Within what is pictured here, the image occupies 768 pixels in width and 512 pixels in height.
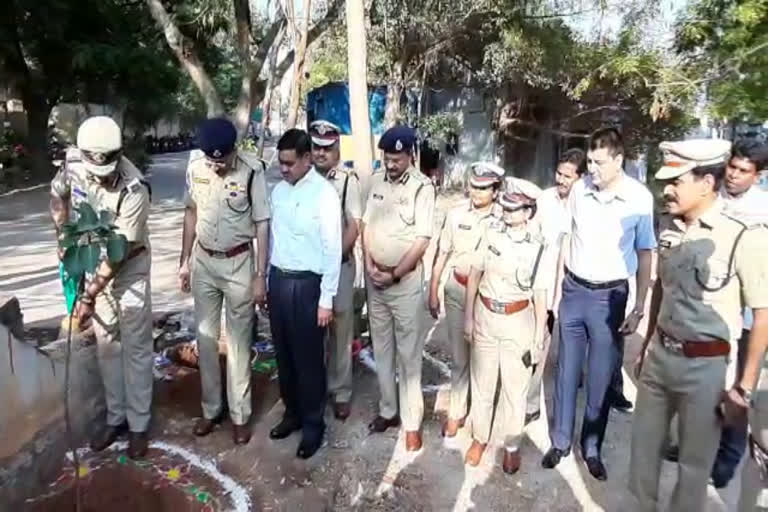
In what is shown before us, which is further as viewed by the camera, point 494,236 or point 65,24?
point 65,24

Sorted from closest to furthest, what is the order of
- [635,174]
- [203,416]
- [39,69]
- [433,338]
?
[203,416], [433,338], [635,174], [39,69]

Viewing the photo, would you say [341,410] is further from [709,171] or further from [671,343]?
[709,171]

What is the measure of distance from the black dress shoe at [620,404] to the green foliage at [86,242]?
123 inches

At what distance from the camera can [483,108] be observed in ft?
50.7

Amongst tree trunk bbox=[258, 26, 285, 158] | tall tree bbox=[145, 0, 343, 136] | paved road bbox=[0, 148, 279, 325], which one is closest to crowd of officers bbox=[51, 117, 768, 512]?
tall tree bbox=[145, 0, 343, 136]

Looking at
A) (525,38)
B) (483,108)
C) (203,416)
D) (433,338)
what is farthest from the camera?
(483,108)

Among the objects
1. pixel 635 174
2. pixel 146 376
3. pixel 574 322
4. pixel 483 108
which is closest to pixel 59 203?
pixel 146 376

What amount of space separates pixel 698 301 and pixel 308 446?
217 centimetres

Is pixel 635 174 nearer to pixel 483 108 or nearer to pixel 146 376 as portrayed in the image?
pixel 483 108

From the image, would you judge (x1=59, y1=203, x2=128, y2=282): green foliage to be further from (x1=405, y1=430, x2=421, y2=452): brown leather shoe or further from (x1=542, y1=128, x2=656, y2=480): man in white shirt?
(x1=542, y1=128, x2=656, y2=480): man in white shirt

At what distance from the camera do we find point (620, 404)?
4.29m

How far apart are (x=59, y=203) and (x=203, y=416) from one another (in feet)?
4.84

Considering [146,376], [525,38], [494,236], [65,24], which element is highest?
[65,24]

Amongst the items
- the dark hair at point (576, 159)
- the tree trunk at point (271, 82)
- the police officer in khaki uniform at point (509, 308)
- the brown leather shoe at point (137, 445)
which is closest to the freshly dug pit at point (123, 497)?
the brown leather shoe at point (137, 445)
